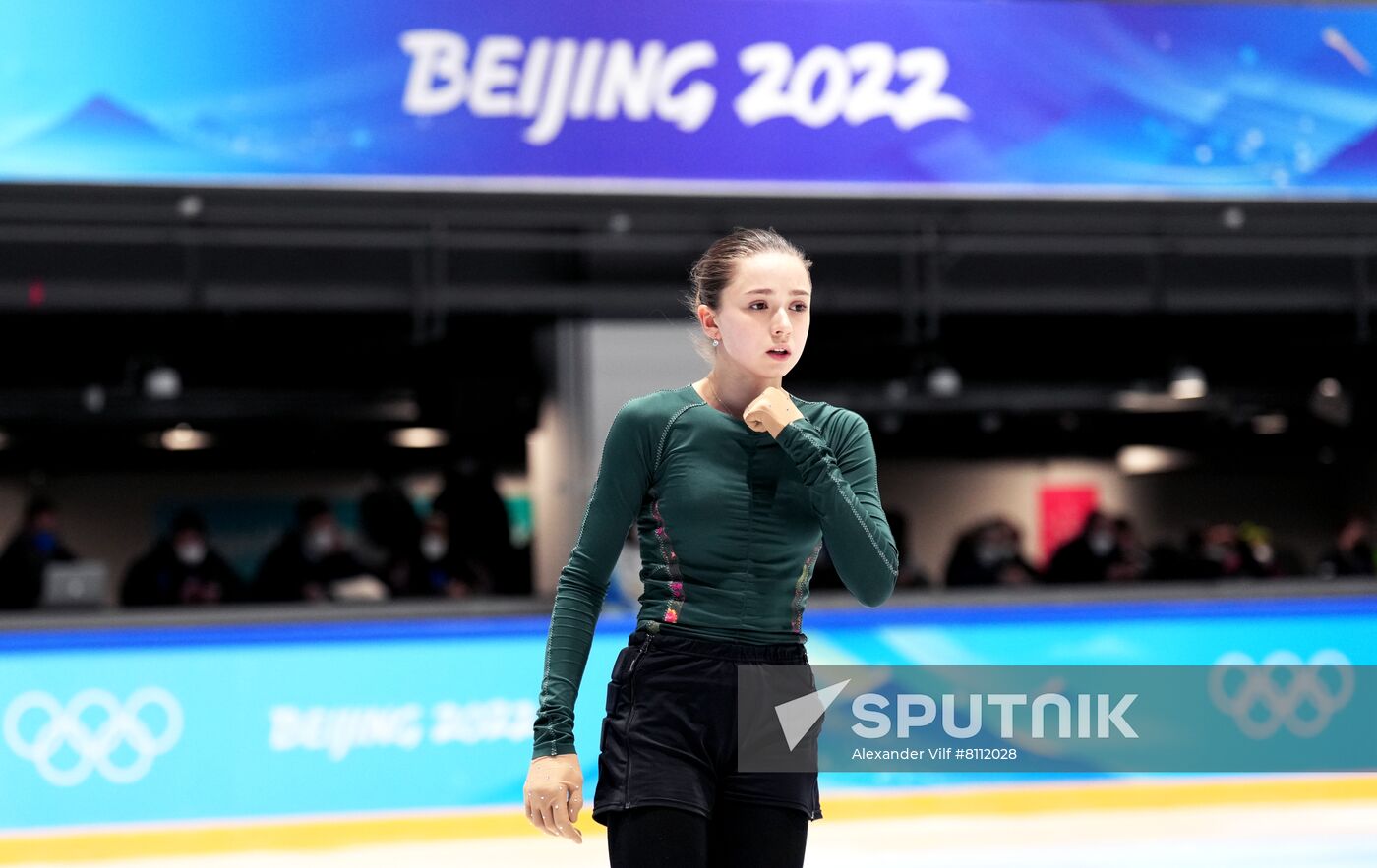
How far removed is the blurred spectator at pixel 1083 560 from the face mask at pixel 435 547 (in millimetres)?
3638

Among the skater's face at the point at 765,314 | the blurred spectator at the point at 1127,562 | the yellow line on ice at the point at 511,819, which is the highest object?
the skater's face at the point at 765,314

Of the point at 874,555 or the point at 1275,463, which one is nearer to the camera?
the point at 874,555

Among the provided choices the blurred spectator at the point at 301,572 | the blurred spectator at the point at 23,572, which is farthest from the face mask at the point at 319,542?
the blurred spectator at the point at 23,572

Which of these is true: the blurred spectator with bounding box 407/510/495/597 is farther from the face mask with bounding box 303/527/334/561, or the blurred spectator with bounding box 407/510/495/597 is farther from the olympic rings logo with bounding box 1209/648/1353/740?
the olympic rings logo with bounding box 1209/648/1353/740

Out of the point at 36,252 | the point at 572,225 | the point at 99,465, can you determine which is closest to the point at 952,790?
the point at 572,225

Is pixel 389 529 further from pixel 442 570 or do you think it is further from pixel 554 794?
pixel 554 794

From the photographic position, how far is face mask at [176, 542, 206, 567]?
8.46 meters

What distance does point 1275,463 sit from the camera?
18.2 meters

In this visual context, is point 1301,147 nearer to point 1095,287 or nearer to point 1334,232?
point 1334,232

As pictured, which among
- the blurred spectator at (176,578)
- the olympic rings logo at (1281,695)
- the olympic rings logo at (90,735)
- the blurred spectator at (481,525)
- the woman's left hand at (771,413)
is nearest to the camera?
the woman's left hand at (771,413)

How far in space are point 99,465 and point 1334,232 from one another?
11316mm

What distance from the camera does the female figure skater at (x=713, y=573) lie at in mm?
1856

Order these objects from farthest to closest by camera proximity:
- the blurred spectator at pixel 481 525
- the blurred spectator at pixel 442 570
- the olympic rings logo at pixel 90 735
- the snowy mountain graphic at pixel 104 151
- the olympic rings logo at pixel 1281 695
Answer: the blurred spectator at pixel 481 525, the blurred spectator at pixel 442 570, the snowy mountain graphic at pixel 104 151, the olympic rings logo at pixel 1281 695, the olympic rings logo at pixel 90 735

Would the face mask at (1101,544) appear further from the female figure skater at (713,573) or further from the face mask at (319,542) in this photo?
the female figure skater at (713,573)
